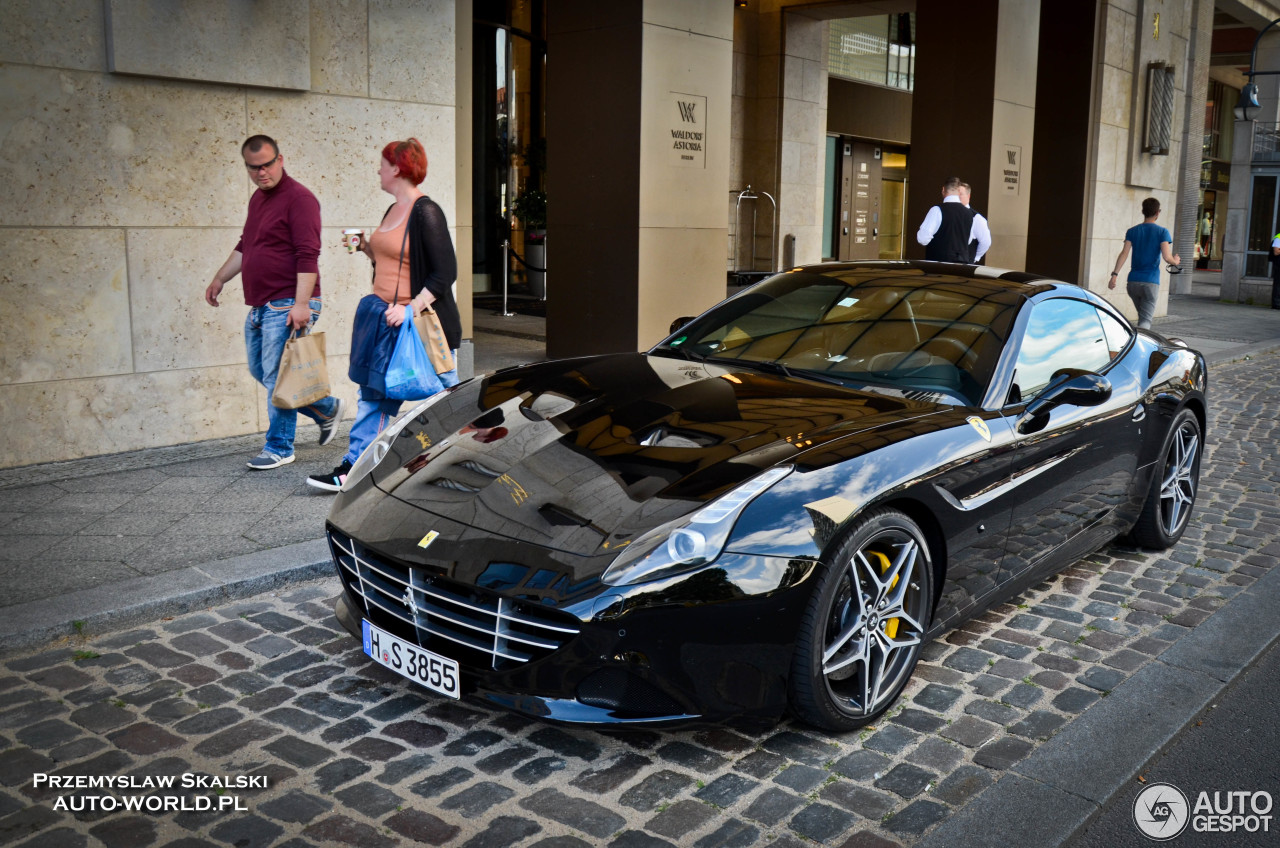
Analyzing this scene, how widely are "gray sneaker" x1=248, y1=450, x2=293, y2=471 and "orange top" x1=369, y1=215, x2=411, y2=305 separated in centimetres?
142

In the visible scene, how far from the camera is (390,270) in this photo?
19.2 ft

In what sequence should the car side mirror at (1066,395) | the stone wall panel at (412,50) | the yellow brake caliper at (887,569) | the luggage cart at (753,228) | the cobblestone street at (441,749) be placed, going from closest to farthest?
the cobblestone street at (441,749) → the yellow brake caliper at (887,569) → the car side mirror at (1066,395) → the stone wall panel at (412,50) → the luggage cart at (753,228)

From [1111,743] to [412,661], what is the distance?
2.22m

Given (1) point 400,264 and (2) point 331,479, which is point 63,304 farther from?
(1) point 400,264

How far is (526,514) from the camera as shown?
338cm

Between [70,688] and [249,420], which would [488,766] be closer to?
[70,688]

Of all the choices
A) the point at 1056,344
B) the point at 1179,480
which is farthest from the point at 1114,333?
the point at 1179,480

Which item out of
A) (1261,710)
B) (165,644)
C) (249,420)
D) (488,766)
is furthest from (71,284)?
(1261,710)

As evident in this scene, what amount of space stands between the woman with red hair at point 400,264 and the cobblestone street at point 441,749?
156 cm

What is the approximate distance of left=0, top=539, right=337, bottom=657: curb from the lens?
4152 mm

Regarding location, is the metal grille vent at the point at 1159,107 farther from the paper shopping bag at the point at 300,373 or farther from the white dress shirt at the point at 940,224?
the paper shopping bag at the point at 300,373

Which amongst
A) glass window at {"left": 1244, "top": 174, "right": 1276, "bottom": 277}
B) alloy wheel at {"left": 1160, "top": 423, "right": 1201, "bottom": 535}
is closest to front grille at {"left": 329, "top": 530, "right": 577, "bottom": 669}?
alloy wheel at {"left": 1160, "top": 423, "right": 1201, "bottom": 535}

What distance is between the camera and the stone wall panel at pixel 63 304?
6.55 m
